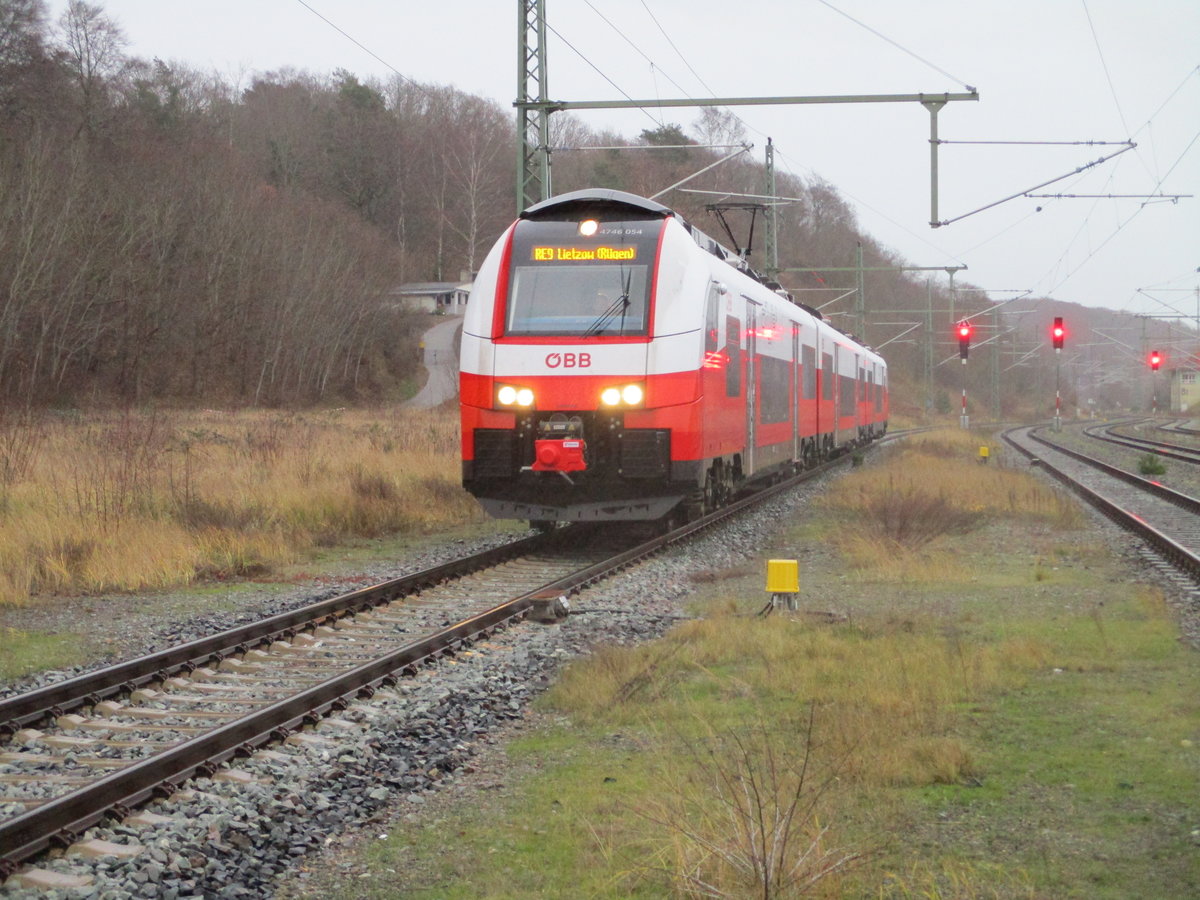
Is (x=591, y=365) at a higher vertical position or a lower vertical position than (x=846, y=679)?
higher

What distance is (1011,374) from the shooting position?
4291 inches

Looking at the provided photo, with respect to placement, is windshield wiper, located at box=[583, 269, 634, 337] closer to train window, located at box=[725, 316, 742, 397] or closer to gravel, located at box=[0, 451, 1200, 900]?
train window, located at box=[725, 316, 742, 397]

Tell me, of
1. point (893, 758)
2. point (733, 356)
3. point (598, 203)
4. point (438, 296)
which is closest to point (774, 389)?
point (733, 356)

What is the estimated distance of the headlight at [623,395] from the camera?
13.1m

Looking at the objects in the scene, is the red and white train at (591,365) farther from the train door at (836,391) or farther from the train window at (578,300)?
the train door at (836,391)

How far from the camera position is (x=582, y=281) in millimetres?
13508

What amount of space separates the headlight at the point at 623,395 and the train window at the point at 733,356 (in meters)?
Answer: 2.01

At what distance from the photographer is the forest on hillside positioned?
146ft

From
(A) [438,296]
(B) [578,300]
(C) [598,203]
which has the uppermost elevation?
(A) [438,296]

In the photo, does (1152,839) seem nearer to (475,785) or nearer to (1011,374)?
(475,785)

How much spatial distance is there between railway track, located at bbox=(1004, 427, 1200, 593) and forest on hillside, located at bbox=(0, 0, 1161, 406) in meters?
17.1

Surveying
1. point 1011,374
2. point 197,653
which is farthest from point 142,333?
point 1011,374

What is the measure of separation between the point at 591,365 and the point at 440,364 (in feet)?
201

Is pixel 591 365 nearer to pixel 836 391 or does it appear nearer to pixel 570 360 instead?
pixel 570 360
